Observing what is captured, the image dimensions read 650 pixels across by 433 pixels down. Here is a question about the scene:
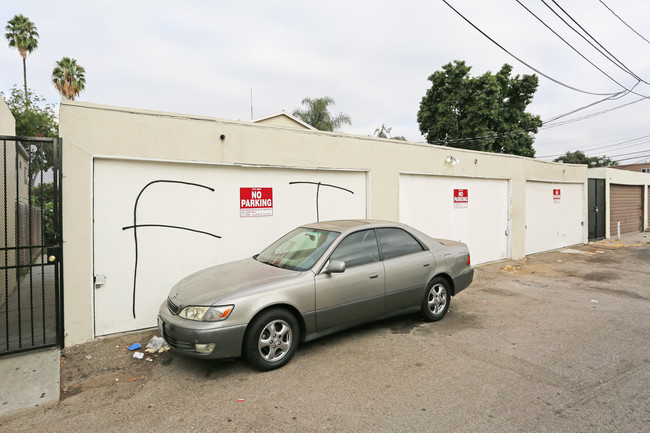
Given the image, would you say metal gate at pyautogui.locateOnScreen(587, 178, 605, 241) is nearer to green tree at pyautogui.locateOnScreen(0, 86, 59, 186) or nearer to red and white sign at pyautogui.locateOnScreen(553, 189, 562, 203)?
red and white sign at pyautogui.locateOnScreen(553, 189, 562, 203)

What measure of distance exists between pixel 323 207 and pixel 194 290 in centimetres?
344

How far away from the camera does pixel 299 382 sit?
357 centimetres

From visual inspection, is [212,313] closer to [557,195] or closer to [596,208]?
[557,195]

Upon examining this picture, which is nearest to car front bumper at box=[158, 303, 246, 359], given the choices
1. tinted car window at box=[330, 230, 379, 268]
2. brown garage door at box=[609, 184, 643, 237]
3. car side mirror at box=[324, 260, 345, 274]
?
car side mirror at box=[324, 260, 345, 274]

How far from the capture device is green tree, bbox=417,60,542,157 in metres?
22.2

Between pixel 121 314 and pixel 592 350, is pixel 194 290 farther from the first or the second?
pixel 592 350

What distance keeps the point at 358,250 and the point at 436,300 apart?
161 cm

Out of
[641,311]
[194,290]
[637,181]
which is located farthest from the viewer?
[637,181]

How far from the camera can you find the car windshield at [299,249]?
437 centimetres

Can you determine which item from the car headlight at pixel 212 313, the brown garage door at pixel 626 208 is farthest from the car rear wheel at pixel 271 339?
the brown garage door at pixel 626 208

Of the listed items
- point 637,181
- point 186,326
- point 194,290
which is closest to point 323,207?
point 194,290

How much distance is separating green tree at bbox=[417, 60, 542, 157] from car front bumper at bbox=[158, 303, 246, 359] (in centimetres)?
2197

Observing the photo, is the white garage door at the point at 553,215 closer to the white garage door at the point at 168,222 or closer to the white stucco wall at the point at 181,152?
the white stucco wall at the point at 181,152

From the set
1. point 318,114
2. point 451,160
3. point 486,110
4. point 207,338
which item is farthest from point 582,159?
point 207,338
